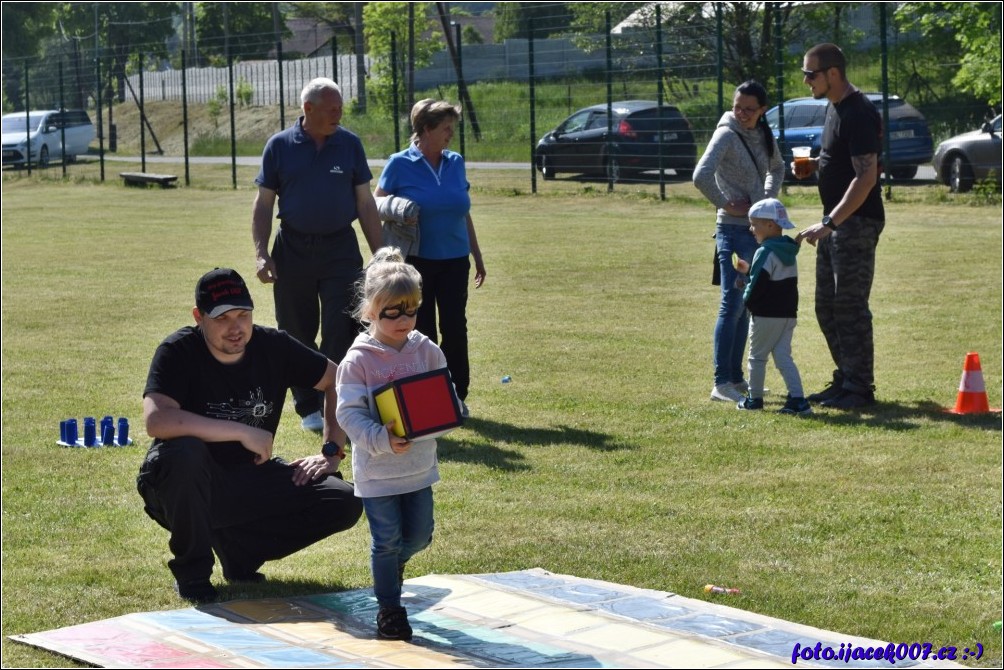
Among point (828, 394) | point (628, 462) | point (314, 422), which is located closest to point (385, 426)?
point (628, 462)

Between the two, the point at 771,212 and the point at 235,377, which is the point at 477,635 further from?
the point at 771,212

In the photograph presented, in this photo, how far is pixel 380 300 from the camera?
5.32 m

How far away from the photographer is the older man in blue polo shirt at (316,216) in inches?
361

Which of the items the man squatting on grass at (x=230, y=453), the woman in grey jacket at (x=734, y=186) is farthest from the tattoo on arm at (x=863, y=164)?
the man squatting on grass at (x=230, y=453)

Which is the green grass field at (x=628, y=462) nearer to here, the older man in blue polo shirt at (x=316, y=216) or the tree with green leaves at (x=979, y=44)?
the older man in blue polo shirt at (x=316, y=216)

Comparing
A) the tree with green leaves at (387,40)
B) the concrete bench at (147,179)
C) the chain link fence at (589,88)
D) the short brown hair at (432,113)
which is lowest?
the concrete bench at (147,179)

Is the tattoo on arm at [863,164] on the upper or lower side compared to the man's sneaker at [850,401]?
upper

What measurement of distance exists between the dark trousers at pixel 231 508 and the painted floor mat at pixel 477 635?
35cm

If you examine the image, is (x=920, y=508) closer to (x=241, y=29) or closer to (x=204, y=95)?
(x=204, y=95)

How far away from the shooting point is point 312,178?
916 cm

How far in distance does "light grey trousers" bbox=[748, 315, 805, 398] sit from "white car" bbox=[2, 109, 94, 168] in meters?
35.9

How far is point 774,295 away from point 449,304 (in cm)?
209

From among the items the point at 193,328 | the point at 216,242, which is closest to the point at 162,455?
the point at 193,328

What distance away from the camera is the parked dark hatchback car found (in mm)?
27406
